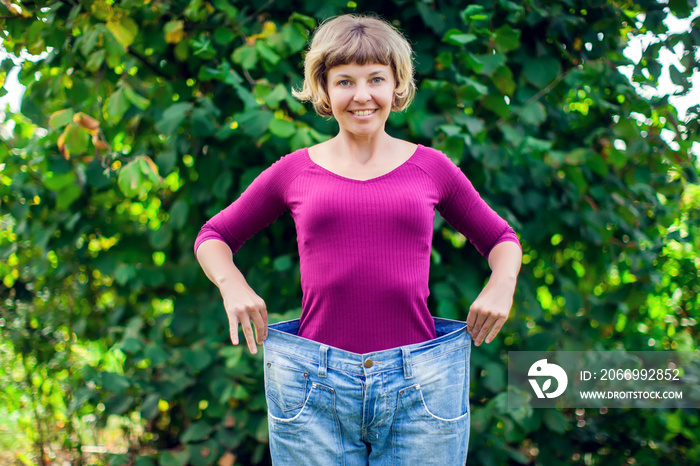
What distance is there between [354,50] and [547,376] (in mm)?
1913

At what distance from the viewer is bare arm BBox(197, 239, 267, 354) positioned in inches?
50.4

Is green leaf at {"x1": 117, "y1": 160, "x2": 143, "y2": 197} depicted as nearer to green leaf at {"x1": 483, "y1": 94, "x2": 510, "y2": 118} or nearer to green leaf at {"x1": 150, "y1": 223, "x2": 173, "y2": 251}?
green leaf at {"x1": 150, "y1": 223, "x2": 173, "y2": 251}

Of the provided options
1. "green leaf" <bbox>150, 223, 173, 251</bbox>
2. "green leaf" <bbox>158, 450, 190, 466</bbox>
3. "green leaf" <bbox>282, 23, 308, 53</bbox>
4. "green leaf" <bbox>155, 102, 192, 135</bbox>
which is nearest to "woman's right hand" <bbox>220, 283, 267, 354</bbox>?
"green leaf" <bbox>155, 102, 192, 135</bbox>

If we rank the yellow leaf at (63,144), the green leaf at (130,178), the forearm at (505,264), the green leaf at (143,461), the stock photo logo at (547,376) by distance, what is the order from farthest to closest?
the stock photo logo at (547,376) → the green leaf at (143,461) → the yellow leaf at (63,144) → the green leaf at (130,178) → the forearm at (505,264)

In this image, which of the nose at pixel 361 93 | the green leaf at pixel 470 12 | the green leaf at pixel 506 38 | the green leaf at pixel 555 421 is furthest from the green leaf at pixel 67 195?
the green leaf at pixel 555 421

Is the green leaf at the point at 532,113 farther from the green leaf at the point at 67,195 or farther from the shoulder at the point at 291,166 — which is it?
the green leaf at the point at 67,195

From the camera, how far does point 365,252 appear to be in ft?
4.19

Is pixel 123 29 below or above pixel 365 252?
above

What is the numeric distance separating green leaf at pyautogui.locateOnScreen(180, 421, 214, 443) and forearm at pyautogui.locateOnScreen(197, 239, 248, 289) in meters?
1.26

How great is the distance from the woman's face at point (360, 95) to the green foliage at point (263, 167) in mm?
724

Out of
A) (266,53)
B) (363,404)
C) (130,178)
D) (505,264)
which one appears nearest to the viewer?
(363,404)

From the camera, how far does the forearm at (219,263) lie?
4.37ft

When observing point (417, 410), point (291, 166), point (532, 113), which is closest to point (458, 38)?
point (532, 113)

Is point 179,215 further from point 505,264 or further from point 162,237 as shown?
point 505,264
